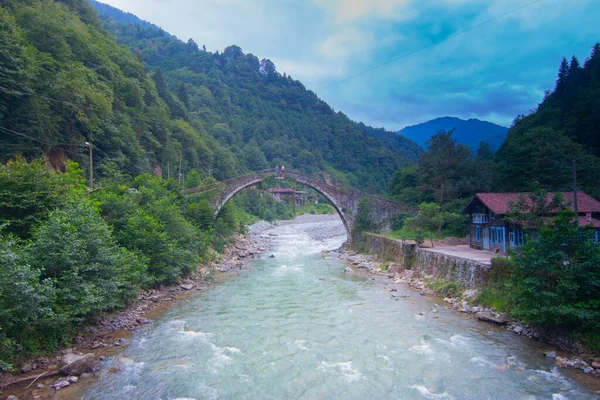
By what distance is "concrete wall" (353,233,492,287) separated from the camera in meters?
13.0

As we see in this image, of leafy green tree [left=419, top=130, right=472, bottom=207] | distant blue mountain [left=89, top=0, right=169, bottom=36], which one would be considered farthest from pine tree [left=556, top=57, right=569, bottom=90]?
distant blue mountain [left=89, top=0, right=169, bottom=36]

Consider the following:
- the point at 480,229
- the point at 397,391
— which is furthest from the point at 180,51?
the point at 397,391

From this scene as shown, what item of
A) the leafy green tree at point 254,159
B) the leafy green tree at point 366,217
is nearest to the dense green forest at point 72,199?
the leafy green tree at point 366,217

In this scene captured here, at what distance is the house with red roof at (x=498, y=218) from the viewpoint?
1443cm

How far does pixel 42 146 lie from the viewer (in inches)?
649

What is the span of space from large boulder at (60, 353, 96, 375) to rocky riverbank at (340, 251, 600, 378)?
10611mm

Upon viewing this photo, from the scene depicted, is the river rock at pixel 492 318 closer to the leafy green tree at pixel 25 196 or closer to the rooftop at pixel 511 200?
the rooftop at pixel 511 200

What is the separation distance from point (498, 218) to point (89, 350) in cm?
1696

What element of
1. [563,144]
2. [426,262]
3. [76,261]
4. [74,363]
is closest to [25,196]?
[76,261]

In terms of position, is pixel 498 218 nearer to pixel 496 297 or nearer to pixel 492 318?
pixel 496 297

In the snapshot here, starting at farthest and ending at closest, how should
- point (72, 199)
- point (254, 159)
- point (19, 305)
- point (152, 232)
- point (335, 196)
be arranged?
point (254, 159) < point (335, 196) < point (152, 232) < point (72, 199) < point (19, 305)

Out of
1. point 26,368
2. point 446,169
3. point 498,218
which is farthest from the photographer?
point 446,169

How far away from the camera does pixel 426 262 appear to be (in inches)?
662

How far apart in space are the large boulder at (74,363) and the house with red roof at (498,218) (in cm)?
1496
